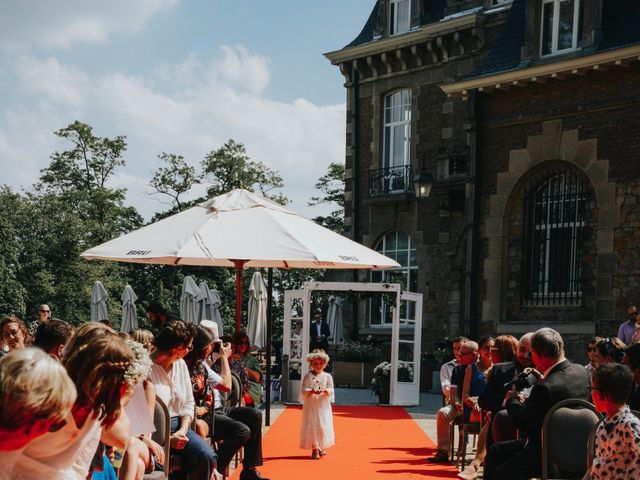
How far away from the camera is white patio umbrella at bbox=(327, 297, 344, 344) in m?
26.0

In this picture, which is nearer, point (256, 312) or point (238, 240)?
point (238, 240)

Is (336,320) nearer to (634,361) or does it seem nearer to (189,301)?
(189,301)

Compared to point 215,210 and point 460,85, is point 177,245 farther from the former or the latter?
point 460,85

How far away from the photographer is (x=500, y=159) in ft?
69.2

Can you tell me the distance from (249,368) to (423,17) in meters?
15.3

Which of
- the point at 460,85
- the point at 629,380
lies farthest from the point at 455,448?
the point at 460,85

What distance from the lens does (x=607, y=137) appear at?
18.9 m

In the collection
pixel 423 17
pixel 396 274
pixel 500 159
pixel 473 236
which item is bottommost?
pixel 396 274

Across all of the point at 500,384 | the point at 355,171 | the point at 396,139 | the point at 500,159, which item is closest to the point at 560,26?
the point at 500,159

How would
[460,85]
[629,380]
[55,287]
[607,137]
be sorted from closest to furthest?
[629,380], [607,137], [460,85], [55,287]

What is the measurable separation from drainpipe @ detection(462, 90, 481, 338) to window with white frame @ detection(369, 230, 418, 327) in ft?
9.55

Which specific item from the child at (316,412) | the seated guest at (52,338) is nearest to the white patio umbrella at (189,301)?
the child at (316,412)

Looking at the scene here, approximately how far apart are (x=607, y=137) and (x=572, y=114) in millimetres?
948

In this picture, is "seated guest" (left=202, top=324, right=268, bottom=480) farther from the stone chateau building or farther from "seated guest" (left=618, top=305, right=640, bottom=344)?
the stone chateau building
